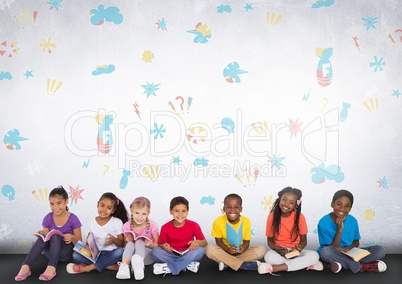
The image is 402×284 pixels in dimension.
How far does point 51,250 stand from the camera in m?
3.58

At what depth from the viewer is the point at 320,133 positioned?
4.13m

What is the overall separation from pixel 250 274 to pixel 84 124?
1.97 meters

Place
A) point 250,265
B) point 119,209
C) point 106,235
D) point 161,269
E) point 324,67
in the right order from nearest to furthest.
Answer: point 161,269 < point 250,265 < point 106,235 < point 119,209 < point 324,67

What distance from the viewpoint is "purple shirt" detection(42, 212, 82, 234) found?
3.80 m

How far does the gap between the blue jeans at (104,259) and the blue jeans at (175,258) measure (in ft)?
0.94

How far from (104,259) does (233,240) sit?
105cm

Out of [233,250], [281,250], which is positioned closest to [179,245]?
[233,250]

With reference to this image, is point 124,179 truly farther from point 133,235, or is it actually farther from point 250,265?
point 250,265

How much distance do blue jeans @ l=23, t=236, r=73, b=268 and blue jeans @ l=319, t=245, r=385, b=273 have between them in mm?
2090

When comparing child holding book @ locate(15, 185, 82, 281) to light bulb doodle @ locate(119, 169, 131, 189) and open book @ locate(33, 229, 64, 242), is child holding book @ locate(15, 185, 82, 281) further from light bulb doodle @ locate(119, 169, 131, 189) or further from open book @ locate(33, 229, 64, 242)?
light bulb doodle @ locate(119, 169, 131, 189)

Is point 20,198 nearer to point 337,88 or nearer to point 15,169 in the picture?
point 15,169

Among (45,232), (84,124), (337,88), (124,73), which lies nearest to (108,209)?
(45,232)

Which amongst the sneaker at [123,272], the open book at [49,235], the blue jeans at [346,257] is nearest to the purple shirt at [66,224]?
the open book at [49,235]

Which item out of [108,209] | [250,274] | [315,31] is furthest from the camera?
[315,31]
